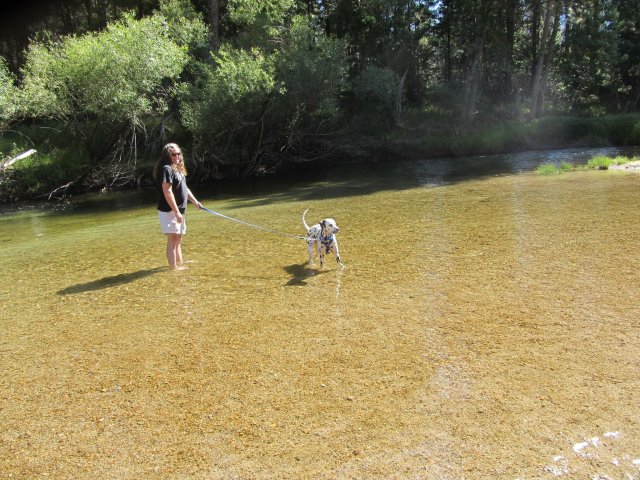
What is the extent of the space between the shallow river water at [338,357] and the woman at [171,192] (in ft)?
2.50

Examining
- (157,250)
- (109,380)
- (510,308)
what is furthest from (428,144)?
(109,380)

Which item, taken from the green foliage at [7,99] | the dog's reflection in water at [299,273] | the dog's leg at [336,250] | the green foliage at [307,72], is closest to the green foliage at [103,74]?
the green foliage at [7,99]

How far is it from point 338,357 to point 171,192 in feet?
14.2

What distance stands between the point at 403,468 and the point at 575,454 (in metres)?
1.16

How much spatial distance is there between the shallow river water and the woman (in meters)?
0.76

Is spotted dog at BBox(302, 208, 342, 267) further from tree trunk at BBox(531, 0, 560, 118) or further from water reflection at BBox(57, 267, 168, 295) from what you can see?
tree trunk at BBox(531, 0, 560, 118)

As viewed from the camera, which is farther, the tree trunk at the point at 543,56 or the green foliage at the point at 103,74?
the tree trunk at the point at 543,56

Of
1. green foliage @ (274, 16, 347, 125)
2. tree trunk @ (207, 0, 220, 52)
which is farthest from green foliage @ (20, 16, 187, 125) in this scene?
tree trunk @ (207, 0, 220, 52)

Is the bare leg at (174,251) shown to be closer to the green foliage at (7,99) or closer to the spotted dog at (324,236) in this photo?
the spotted dog at (324,236)

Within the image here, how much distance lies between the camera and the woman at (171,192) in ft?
25.8

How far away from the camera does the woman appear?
25.8ft

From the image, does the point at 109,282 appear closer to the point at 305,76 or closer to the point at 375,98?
the point at 305,76

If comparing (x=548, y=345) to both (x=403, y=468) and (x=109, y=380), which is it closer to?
(x=403, y=468)

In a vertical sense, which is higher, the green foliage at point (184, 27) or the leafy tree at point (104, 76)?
the green foliage at point (184, 27)
